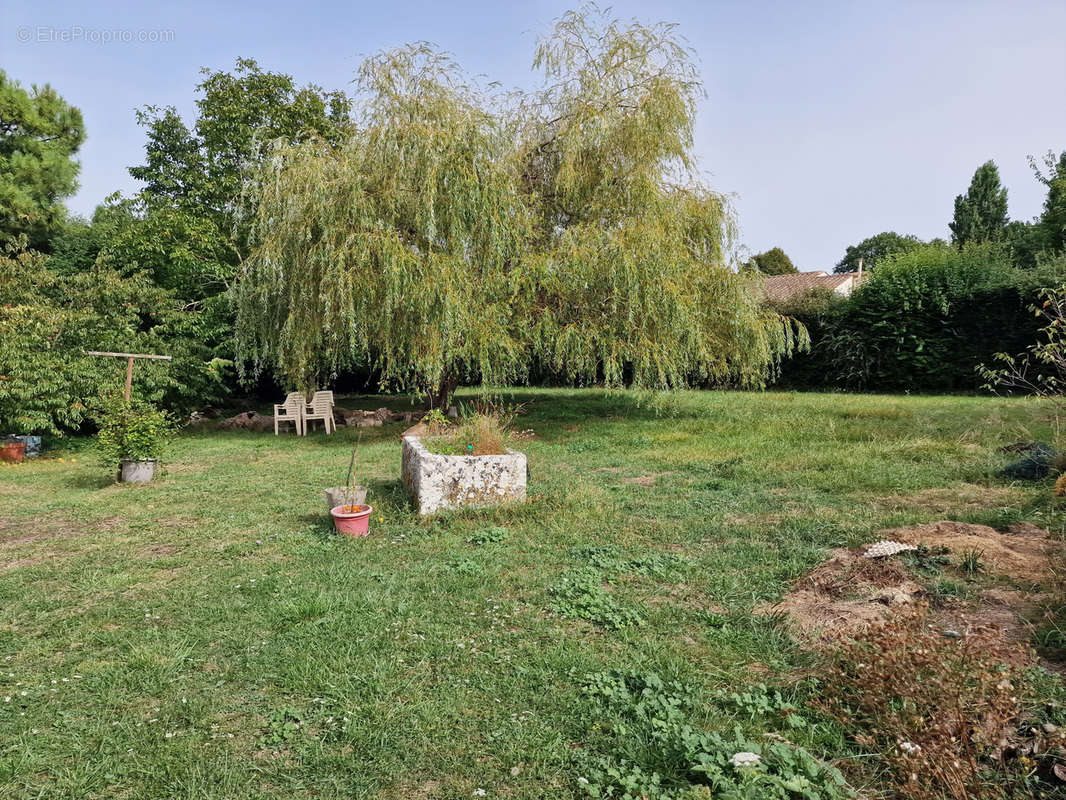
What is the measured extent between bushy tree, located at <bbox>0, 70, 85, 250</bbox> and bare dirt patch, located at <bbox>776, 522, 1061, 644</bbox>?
71.9 feet

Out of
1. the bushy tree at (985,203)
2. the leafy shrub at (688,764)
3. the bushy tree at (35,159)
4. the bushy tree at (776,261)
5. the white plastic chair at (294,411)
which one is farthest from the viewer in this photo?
the bushy tree at (776,261)

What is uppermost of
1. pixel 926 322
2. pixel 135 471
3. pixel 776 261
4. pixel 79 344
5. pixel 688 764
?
pixel 776 261

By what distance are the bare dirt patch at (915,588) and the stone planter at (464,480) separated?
2.82 m

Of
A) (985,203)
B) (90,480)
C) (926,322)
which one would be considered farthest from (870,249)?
(90,480)

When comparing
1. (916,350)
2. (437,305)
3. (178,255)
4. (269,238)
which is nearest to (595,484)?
(437,305)

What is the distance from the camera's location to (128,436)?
286 inches

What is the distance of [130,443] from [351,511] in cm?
408

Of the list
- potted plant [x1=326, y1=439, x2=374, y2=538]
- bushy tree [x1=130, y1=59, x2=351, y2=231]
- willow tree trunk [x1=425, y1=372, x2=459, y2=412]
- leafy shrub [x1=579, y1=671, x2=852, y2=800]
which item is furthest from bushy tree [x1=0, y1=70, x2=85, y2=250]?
leafy shrub [x1=579, y1=671, x2=852, y2=800]

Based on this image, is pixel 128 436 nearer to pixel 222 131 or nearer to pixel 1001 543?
pixel 1001 543

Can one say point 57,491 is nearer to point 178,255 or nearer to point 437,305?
point 437,305

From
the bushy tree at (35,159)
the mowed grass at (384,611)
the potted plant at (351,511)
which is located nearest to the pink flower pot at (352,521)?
the potted plant at (351,511)

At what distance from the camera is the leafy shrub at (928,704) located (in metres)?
1.93

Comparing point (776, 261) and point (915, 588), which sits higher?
point (776, 261)

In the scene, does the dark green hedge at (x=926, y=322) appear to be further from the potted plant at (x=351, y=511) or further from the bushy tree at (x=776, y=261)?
the bushy tree at (x=776, y=261)
